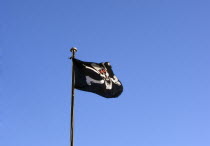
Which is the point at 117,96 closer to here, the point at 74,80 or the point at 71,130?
the point at 74,80

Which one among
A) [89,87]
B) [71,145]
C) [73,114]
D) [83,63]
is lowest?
[71,145]

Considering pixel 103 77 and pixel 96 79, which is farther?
pixel 103 77

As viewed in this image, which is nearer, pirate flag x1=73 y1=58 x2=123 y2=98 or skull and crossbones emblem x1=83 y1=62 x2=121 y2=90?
pirate flag x1=73 y1=58 x2=123 y2=98

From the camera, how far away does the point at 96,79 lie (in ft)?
57.6

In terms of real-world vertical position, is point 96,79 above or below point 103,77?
below

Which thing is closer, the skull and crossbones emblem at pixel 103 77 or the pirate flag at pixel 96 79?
the pirate flag at pixel 96 79

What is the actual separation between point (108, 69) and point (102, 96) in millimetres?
1738

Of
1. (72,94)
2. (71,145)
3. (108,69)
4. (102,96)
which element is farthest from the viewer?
(108,69)

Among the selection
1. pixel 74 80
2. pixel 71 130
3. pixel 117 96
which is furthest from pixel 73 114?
pixel 117 96

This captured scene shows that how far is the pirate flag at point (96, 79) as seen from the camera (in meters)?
17.2

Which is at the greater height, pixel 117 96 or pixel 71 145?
pixel 117 96

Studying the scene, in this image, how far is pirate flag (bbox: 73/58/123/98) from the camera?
17.2 m

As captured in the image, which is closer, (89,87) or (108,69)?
(89,87)

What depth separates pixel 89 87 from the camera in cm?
1709
